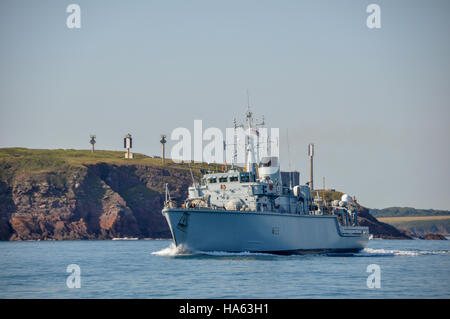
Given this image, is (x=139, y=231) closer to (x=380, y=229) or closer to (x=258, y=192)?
(x=380, y=229)

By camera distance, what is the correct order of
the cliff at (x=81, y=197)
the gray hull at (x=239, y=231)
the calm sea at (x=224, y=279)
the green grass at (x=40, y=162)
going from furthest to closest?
1. the green grass at (x=40, y=162)
2. the cliff at (x=81, y=197)
3. the gray hull at (x=239, y=231)
4. the calm sea at (x=224, y=279)

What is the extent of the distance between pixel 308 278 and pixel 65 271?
1726cm

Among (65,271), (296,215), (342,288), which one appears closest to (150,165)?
(296,215)

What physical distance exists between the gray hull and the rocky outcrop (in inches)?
3539

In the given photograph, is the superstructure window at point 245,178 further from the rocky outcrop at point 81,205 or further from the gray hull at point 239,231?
the rocky outcrop at point 81,205

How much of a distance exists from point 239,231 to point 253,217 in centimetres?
170

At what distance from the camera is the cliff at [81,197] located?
13650 centimetres

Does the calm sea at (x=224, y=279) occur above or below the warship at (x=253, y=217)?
below

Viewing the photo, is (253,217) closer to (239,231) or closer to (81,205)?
(239,231)

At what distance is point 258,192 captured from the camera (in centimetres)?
5344

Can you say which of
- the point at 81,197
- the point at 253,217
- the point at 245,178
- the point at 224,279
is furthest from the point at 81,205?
the point at 224,279

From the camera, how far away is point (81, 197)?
467 ft

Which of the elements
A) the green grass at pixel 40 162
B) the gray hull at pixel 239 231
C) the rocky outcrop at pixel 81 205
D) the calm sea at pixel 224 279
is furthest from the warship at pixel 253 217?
the green grass at pixel 40 162

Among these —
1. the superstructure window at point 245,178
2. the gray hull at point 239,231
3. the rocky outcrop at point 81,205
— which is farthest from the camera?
the rocky outcrop at point 81,205
